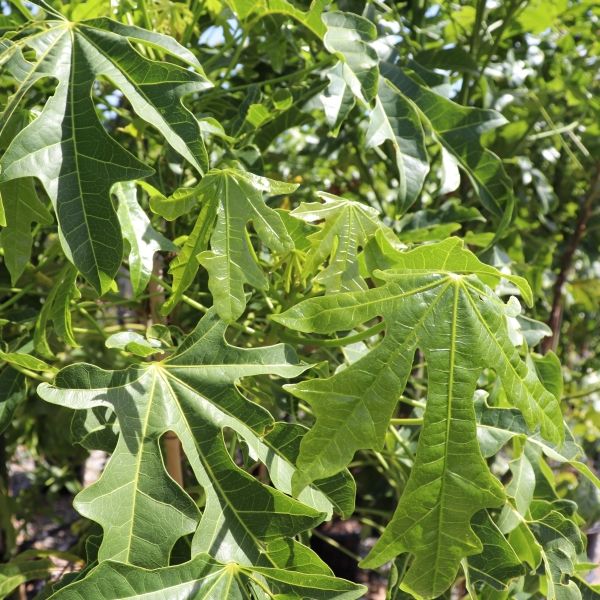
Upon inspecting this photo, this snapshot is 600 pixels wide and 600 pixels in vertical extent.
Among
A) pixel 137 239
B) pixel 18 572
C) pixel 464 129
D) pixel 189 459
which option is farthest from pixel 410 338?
pixel 18 572

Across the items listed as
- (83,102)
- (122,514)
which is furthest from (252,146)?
(122,514)

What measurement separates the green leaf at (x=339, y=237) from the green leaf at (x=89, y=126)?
0.16 meters

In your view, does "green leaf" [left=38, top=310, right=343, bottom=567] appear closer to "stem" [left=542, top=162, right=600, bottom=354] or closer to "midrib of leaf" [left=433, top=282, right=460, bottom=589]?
"midrib of leaf" [left=433, top=282, right=460, bottom=589]

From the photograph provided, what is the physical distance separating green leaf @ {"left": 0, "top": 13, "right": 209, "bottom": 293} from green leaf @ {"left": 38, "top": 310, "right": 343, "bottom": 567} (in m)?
0.13

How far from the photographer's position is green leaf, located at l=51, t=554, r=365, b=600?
730 millimetres

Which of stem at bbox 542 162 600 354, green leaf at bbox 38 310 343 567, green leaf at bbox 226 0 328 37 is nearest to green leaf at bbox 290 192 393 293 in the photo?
green leaf at bbox 38 310 343 567

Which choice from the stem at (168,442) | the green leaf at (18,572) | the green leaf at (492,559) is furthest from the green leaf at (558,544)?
the green leaf at (18,572)

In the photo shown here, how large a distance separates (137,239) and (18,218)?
14 centimetres

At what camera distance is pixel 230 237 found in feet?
2.84

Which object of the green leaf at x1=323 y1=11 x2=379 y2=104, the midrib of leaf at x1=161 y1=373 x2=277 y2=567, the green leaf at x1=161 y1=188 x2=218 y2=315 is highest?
the green leaf at x1=323 y1=11 x2=379 y2=104

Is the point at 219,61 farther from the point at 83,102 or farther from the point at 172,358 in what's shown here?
the point at 172,358

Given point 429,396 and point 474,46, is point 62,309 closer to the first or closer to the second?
point 429,396

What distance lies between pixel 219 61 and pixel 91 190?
0.58 meters

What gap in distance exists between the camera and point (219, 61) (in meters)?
1.31
